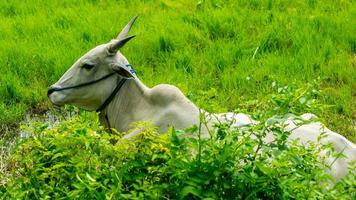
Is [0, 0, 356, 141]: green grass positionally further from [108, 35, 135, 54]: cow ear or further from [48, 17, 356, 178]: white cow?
[108, 35, 135, 54]: cow ear

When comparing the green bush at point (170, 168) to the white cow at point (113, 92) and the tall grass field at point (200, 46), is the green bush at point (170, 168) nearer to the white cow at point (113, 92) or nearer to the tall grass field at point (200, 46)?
the white cow at point (113, 92)

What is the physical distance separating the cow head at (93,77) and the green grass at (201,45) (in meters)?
1.57

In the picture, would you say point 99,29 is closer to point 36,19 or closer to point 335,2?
point 36,19

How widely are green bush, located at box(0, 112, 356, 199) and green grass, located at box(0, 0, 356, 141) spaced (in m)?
3.29

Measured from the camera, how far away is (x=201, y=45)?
7.55 metres

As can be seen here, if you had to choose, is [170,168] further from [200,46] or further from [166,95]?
[200,46]

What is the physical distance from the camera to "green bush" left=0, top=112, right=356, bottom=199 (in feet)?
8.62

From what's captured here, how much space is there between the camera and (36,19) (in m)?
8.19

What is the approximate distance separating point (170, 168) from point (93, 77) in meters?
2.09

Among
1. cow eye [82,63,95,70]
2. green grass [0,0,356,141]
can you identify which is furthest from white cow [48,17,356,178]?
green grass [0,0,356,141]

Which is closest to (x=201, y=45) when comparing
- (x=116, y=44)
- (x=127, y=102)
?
(x=127, y=102)

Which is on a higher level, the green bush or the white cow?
the green bush

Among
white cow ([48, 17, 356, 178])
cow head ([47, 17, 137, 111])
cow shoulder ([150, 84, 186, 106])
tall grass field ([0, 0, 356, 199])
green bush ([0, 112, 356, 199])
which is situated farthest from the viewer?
tall grass field ([0, 0, 356, 199])

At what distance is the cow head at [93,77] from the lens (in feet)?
15.4
